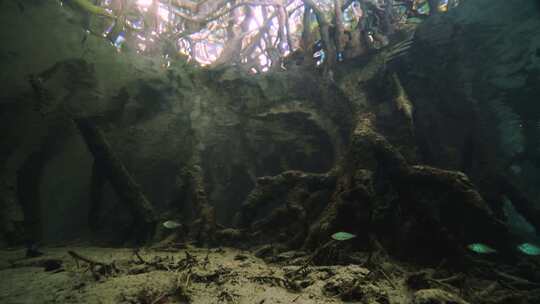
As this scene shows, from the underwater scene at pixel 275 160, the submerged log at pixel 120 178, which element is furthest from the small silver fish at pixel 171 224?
the submerged log at pixel 120 178

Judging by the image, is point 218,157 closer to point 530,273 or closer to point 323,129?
point 323,129

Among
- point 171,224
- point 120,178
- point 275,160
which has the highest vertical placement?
point 120,178

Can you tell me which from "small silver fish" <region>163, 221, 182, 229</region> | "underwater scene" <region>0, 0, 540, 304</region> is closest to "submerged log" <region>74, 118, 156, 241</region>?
"underwater scene" <region>0, 0, 540, 304</region>

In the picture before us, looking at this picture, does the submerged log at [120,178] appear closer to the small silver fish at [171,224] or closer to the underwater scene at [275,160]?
the underwater scene at [275,160]

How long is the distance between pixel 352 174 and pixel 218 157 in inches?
126

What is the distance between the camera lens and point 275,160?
19.6ft

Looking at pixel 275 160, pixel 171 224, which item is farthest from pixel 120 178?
pixel 275 160

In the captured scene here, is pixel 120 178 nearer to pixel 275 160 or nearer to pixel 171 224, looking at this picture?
pixel 171 224

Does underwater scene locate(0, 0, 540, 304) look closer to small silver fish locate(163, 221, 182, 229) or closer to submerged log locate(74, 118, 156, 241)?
submerged log locate(74, 118, 156, 241)

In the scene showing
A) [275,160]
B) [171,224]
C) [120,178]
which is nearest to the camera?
[171,224]

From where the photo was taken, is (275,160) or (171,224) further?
(275,160)

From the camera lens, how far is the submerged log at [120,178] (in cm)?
436

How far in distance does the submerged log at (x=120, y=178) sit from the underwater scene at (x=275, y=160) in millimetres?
26

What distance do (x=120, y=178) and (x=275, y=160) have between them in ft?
10.6
